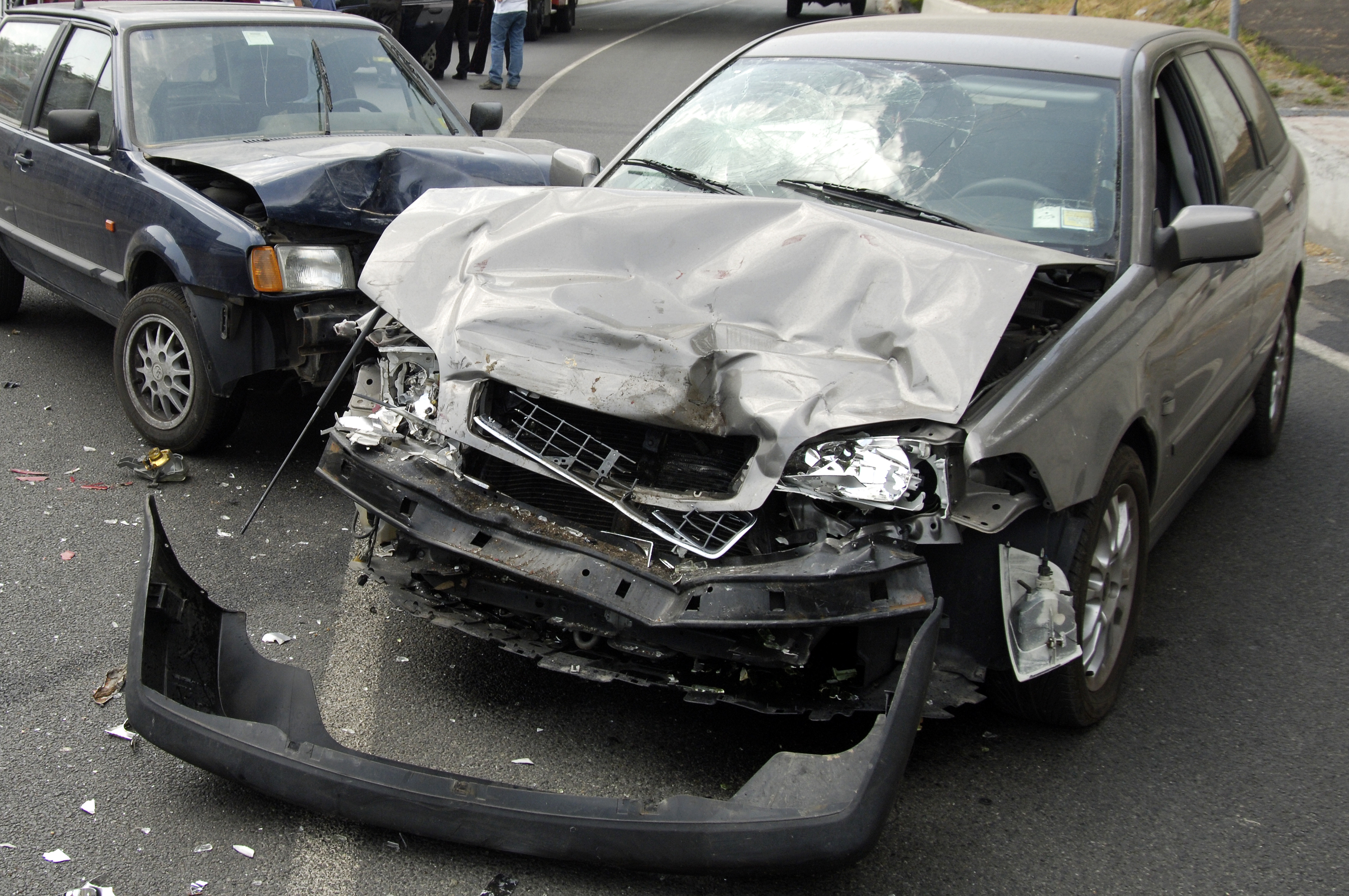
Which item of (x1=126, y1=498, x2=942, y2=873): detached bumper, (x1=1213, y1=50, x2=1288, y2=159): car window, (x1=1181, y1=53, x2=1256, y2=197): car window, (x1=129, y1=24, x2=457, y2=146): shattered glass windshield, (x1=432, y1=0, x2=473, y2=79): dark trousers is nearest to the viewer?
(x1=126, y1=498, x2=942, y2=873): detached bumper

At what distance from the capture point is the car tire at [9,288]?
22.9 ft

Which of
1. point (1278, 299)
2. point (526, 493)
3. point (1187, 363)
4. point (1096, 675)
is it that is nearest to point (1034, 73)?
point (1187, 363)

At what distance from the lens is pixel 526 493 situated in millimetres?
3268

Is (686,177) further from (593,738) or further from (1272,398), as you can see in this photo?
(1272,398)

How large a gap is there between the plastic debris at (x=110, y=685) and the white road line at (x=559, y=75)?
969 cm

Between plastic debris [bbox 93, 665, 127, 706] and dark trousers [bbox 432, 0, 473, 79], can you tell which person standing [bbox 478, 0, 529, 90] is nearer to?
dark trousers [bbox 432, 0, 473, 79]

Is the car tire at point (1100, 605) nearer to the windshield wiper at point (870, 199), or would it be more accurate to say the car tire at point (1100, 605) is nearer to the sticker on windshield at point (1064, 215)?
the sticker on windshield at point (1064, 215)

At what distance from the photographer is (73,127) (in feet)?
17.5

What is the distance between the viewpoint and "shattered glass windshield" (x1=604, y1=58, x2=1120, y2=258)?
3.75 metres

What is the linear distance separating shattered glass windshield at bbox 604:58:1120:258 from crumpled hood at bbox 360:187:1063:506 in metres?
0.26

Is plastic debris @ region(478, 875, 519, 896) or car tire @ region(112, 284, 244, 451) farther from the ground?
car tire @ region(112, 284, 244, 451)

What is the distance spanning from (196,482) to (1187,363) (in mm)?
3851

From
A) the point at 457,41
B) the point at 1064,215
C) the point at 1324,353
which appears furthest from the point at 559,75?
the point at 1064,215

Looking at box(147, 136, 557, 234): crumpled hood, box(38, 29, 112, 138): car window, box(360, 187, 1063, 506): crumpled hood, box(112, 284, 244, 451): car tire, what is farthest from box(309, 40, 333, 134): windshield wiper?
box(360, 187, 1063, 506): crumpled hood
